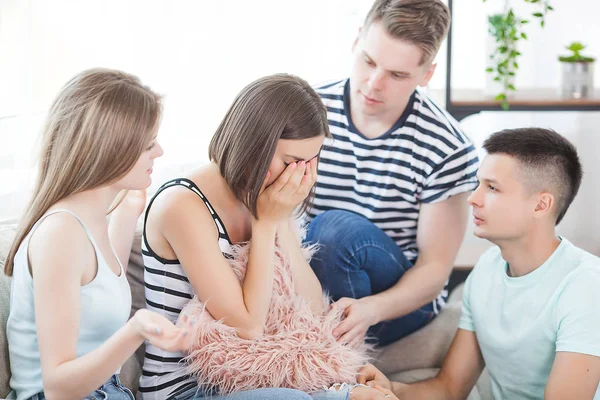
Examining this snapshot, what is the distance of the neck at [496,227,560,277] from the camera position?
1.71 m

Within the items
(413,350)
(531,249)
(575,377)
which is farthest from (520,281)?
(413,350)

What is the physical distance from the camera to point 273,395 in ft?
4.61

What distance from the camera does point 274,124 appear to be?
1.52 metres

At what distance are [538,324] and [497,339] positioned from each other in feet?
0.39

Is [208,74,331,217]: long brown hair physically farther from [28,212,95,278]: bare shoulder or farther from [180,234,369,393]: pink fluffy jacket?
[28,212,95,278]: bare shoulder

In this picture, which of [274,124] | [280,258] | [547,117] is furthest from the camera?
[547,117]

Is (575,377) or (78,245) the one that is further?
(575,377)

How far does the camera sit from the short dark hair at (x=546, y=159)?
1.73 meters

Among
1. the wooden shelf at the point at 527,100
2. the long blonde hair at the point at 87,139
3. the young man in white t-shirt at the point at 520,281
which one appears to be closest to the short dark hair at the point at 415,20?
the young man in white t-shirt at the point at 520,281

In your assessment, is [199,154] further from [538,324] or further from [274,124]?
[538,324]

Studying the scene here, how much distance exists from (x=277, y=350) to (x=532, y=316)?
2.00 ft

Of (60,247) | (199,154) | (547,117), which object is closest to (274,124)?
(60,247)

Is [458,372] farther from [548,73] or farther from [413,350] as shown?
[548,73]

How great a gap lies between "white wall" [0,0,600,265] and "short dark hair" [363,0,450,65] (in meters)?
0.73
